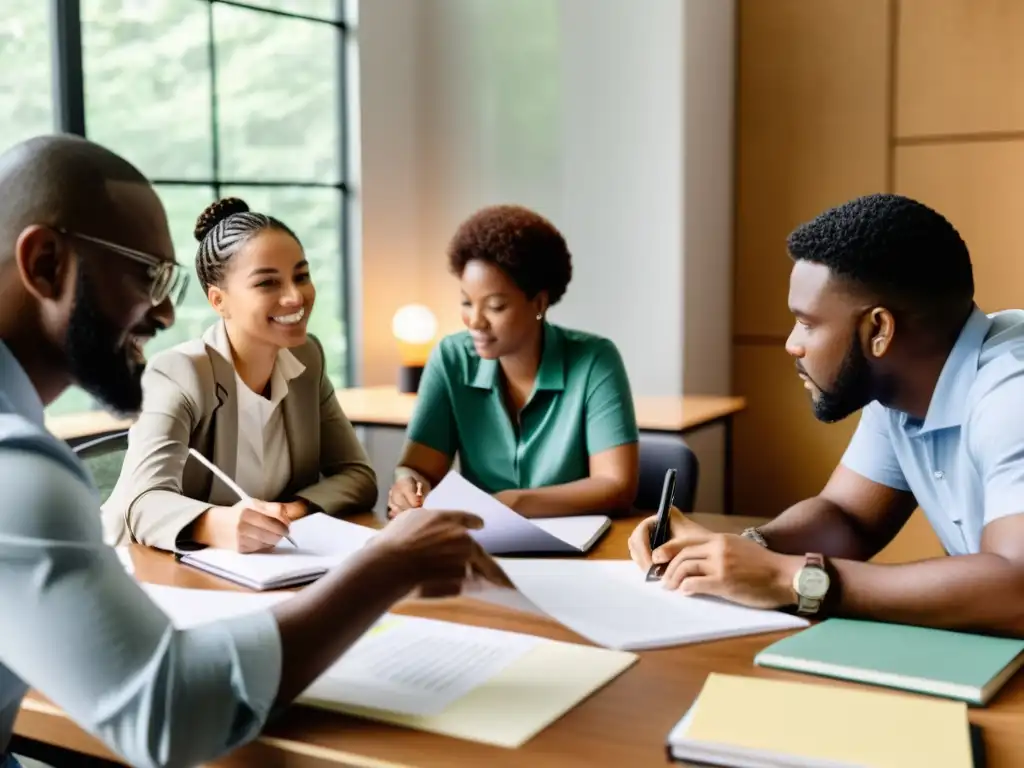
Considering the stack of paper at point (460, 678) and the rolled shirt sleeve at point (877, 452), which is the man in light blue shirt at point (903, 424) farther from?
the stack of paper at point (460, 678)

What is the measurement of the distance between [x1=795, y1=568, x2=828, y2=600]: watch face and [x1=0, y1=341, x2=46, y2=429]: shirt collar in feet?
3.02

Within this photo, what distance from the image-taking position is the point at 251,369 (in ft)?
7.29

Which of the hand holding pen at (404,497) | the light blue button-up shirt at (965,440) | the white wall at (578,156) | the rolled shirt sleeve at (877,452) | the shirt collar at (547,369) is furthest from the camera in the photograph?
the white wall at (578,156)

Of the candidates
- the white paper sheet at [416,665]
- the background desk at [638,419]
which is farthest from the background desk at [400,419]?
the white paper sheet at [416,665]

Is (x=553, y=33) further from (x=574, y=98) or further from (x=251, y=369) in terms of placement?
(x=251, y=369)

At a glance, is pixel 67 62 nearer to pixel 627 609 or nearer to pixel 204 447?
pixel 204 447

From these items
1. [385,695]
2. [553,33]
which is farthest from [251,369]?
[553,33]

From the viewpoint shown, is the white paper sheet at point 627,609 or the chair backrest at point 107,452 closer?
the white paper sheet at point 627,609

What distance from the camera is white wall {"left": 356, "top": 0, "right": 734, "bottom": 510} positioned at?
4.12 m

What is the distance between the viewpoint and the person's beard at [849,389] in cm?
166

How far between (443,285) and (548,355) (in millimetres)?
2221

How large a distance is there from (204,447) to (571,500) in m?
0.71

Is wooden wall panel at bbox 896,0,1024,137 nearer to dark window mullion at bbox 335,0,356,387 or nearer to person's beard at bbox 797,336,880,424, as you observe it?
dark window mullion at bbox 335,0,356,387

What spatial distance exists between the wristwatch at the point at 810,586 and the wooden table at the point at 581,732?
95mm
